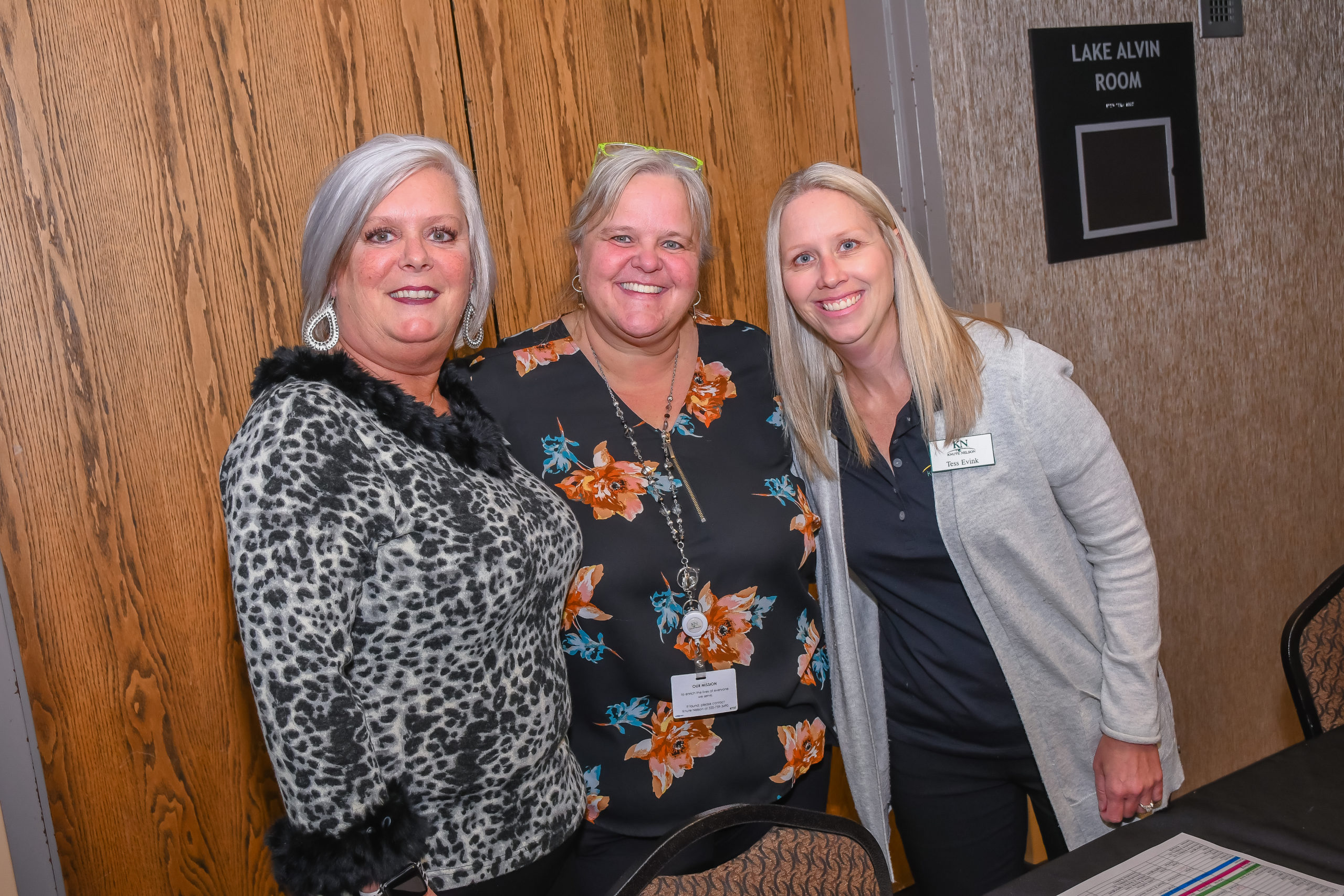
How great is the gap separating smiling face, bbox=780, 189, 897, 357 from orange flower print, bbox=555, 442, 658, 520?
0.42 metres

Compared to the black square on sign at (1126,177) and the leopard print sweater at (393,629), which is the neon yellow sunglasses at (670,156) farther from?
the black square on sign at (1126,177)

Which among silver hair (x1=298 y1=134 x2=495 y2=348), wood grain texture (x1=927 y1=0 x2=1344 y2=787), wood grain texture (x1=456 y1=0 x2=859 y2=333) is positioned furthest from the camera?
wood grain texture (x1=927 y1=0 x2=1344 y2=787)

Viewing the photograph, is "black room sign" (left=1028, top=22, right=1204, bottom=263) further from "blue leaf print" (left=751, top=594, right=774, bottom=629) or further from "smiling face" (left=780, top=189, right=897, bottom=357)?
"blue leaf print" (left=751, top=594, right=774, bottom=629)

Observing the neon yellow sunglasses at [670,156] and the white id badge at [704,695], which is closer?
the white id badge at [704,695]

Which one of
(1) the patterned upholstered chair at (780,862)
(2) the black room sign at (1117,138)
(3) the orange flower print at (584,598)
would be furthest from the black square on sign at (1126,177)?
(1) the patterned upholstered chair at (780,862)

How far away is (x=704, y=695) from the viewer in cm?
168

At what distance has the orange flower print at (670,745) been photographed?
1668mm

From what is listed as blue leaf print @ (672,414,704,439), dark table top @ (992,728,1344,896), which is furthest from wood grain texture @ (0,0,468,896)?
dark table top @ (992,728,1344,896)

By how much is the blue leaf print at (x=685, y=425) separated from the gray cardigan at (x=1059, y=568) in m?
0.45

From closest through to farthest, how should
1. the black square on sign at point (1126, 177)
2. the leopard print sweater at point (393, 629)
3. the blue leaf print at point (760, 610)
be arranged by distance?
the leopard print sweater at point (393, 629) → the blue leaf print at point (760, 610) → the black square on sign at point (1126, 177)

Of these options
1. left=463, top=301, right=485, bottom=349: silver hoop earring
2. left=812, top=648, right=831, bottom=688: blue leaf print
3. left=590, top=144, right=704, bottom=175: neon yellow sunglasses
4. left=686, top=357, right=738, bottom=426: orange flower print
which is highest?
left=590, top=144, right=704, bottom=175: neon yellow sunglasses

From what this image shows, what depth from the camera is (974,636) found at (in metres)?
1.72

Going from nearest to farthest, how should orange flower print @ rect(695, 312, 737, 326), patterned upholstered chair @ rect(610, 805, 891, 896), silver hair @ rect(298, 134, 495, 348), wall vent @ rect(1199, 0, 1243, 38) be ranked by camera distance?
patterned upholstered chair @ rect(610, 805, 891, 896), silver hair @ rect(298, 134, 495, 348), orange flower print @ rect(695, 312, 737, 326), wall vent @ rect(1199, 0, 1243, 38)

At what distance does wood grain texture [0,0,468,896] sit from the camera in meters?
1.71
